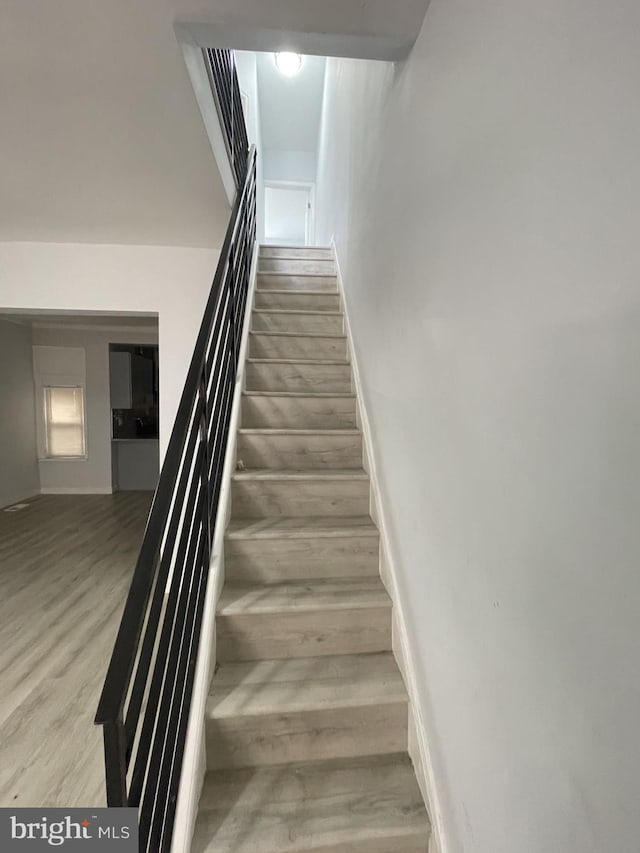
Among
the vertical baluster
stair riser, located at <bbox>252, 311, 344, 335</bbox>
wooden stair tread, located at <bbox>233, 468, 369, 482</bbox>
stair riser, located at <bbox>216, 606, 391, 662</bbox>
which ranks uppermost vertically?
stair riser, located at <bbox>252, 311, 344, 335</bbox>

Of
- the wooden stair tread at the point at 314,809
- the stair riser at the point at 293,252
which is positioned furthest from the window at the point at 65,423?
the wooden stair tread at the point at 314,809

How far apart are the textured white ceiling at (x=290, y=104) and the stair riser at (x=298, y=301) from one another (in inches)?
148

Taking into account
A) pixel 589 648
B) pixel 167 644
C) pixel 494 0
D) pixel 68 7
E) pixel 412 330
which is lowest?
pixel 167 644

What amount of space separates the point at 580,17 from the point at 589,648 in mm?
976

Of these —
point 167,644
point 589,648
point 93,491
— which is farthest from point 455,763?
point 93,491

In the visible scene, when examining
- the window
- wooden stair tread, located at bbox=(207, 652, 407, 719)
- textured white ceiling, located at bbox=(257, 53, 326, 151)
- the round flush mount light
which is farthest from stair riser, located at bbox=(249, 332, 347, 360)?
the window

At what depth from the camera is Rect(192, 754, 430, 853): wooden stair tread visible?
1124 millimetres

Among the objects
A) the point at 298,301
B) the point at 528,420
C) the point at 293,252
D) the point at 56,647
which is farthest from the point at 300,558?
the point at 293,252

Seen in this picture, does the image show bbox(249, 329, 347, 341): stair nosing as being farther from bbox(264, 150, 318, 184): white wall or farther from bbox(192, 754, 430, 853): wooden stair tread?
bbox(264, 150, 318, 184): white wall

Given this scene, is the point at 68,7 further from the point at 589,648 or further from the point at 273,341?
the point at 589,648

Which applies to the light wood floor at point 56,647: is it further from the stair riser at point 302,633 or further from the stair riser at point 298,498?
the stair riser at point 298,498

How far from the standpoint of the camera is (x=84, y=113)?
167 centimetres

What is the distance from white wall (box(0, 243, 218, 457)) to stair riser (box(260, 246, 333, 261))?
3.21 feet

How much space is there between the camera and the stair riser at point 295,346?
2863 millimetres
